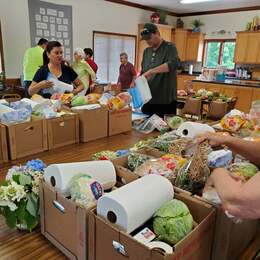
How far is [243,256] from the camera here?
1217 mm

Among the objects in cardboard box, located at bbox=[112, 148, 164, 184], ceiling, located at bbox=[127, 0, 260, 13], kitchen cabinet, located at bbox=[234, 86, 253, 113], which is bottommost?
kitchen cabinet, located at bbox=[234, 86, 253, 113]

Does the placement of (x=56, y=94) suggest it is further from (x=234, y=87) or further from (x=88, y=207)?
(x=234, y=87)

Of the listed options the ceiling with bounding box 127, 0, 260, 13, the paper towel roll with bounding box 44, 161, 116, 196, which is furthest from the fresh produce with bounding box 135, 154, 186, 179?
the ceiling with bounding box 127, 0, 260, 13

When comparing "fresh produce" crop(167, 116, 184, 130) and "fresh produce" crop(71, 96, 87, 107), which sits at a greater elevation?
"fresh produce" crop(71, 96, 87, 107)

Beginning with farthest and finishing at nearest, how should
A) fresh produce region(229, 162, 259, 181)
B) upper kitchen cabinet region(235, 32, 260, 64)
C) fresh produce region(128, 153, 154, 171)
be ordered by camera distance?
upper kitchen cabinet region(235, 32, 260, 64) → fresh produce region(128, 153, 154, 171) → fresh produce region(229, 162, 259, 181)

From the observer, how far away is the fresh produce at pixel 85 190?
1142 millimetres

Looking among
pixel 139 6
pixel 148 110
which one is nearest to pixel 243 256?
pixel 148 110

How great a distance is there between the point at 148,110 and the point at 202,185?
1.95 meters

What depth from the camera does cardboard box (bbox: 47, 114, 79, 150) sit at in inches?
105

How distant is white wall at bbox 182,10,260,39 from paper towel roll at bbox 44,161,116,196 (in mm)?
7424

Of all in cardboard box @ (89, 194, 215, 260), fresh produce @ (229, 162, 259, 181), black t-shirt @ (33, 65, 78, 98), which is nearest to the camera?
cardboard box @ (89, 194, 215, 260)

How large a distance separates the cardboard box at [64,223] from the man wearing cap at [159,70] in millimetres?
1838

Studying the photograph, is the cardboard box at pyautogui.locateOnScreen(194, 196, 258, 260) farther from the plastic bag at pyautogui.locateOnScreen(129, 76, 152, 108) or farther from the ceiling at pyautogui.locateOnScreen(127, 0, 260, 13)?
the ceiling at pyautogui.locateOnScreen(127, 0, 260, 13)

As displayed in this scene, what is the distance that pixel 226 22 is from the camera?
7.70 m
